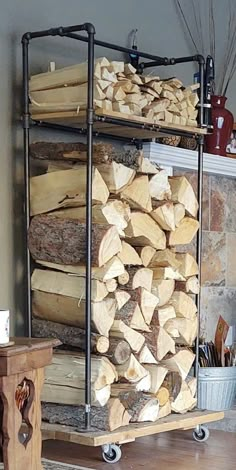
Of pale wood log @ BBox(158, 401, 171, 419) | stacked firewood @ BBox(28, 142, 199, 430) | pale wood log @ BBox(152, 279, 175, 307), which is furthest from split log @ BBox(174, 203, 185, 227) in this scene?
pale wood log @ BBox(158, 401, 171, 419)

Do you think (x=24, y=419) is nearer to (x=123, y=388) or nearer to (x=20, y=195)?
(x=123, y=388)

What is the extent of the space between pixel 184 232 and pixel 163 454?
0.98 meters

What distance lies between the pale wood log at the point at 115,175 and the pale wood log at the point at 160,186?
0.60ft

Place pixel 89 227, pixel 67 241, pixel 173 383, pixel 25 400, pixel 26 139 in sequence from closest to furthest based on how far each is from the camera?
pixel 25 400 < pixel 89 227 < pixel 67 241 < pixel 26 139 < pixel 173 383

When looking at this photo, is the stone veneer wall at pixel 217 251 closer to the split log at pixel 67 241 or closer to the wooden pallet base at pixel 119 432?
the wooden pallet base at pixel 119 432

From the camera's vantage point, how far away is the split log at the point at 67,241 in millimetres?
3461

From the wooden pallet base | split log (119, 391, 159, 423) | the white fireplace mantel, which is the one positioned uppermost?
the white fireplace mantel

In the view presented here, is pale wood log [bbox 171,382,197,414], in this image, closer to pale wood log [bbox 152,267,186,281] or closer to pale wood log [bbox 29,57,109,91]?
pale wood log [bbox 152,267,186,281]

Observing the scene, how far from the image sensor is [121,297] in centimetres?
359

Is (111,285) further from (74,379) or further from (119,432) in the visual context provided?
(119,432)

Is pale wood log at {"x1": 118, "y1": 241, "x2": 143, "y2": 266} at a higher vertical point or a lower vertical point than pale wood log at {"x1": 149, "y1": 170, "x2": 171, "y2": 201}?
lower

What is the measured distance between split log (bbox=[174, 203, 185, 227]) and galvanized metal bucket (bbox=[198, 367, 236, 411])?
850 mm

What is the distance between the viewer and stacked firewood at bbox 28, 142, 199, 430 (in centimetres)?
350

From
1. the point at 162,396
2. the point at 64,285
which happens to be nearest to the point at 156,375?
the point at 162,396
